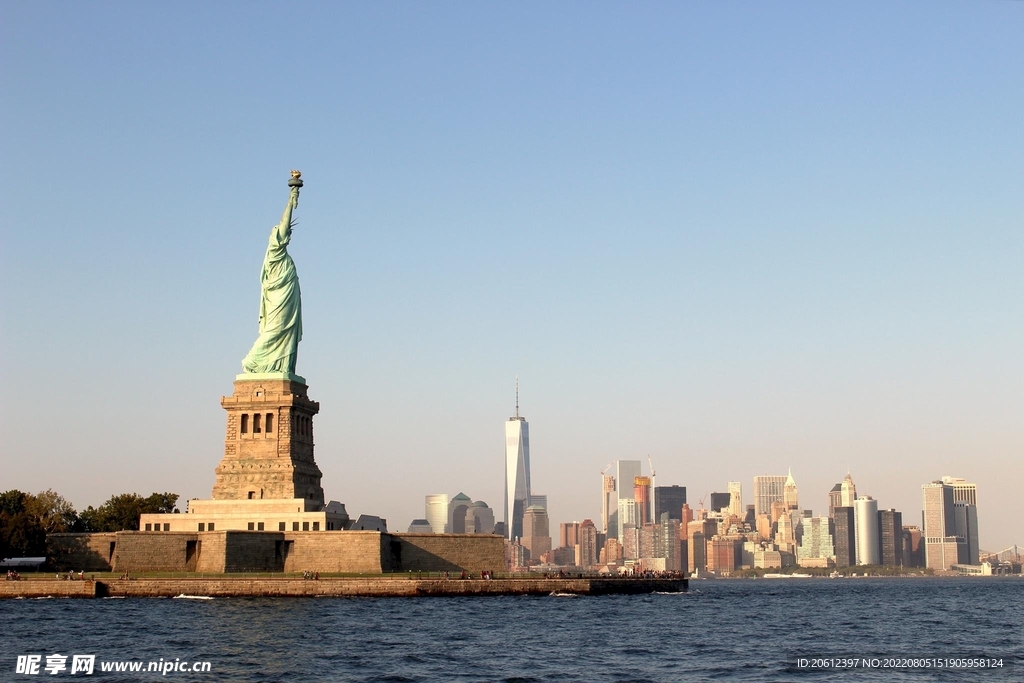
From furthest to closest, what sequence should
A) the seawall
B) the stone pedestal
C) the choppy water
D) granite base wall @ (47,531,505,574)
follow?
the stone pedestal < granite base wall @ (47,531,505,574) < the seawall < the choppy water

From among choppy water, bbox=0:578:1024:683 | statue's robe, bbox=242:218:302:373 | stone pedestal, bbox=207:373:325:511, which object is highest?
statue's robe, bbox=242:218:302:373

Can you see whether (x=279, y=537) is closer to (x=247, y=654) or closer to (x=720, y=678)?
(x=247, y=654)

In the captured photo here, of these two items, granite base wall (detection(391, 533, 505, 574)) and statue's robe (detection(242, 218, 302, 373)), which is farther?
statue's robe (detection(242, 218, 302, 373))

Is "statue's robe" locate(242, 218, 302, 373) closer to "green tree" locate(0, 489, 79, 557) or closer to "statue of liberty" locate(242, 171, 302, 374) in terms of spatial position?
"statue of liberty" locate(242, 171, 302, 374)

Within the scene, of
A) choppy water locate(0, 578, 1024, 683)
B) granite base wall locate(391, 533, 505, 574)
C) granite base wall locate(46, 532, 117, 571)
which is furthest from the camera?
granite base wall locate(391, 533, 505, 574)

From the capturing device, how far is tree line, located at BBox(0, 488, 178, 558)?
115438 millimetres

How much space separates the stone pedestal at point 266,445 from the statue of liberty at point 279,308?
1864 mm

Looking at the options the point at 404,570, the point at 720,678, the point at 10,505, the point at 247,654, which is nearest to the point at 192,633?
the point at 247,654

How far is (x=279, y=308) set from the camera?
11606 centimetres

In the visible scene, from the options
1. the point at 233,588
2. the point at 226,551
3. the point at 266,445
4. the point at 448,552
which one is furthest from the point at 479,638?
the point at 266,445

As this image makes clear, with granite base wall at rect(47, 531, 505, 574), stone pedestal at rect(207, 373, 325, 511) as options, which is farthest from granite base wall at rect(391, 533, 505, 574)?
stone pedestal at rect(207, 373, 325, 511)

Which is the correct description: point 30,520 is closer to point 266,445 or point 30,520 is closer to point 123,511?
point 123,511

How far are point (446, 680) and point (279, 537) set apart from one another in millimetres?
53330

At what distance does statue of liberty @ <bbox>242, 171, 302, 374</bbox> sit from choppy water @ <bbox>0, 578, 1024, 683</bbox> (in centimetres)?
2876
